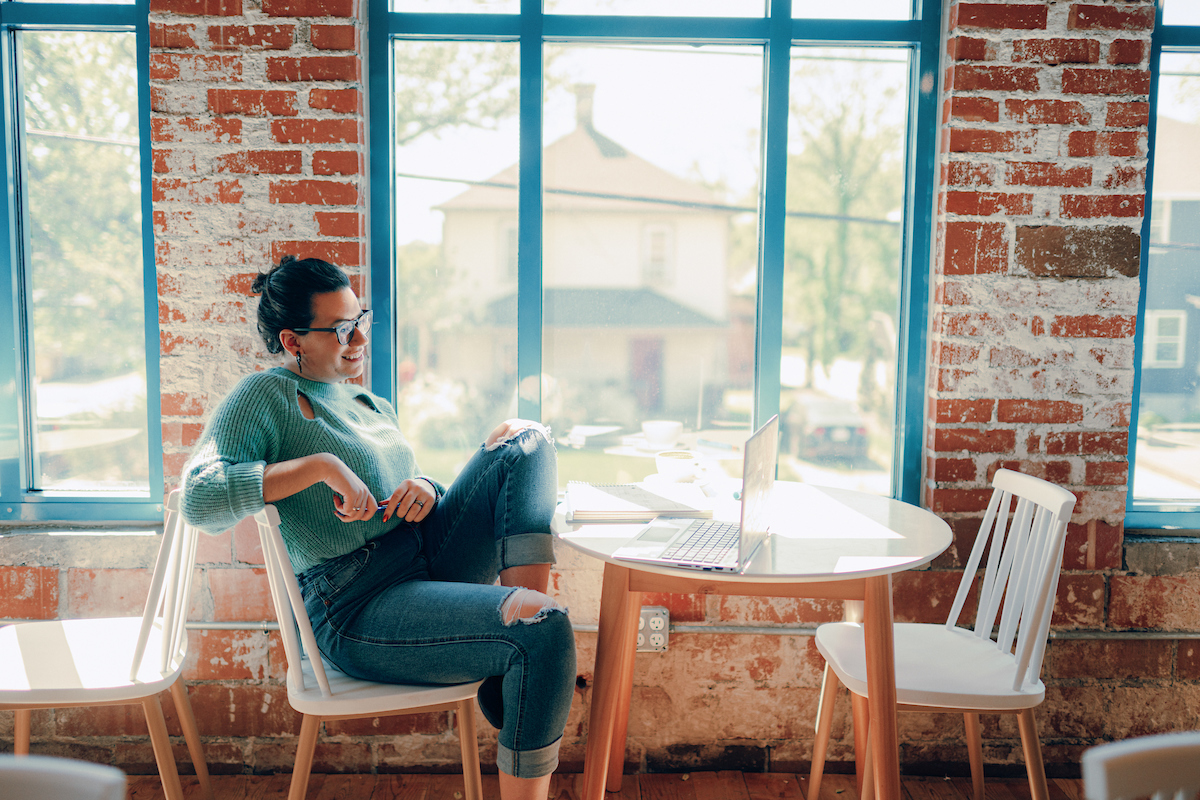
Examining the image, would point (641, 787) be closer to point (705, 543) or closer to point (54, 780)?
point (705, 543)

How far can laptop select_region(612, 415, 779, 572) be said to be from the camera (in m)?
1.33

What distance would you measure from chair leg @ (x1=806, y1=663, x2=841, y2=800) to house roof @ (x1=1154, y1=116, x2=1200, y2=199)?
5.13ft

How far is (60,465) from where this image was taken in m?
2.10

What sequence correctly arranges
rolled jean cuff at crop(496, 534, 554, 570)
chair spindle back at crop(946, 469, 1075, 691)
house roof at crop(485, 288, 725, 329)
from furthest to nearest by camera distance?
1. house roof at crop(485, 288, 725, 329)
2. rolled jean cuff at crop(496, 534, 554, 570)
3. chair spindle back at crop(946, 469, 1075, 691)

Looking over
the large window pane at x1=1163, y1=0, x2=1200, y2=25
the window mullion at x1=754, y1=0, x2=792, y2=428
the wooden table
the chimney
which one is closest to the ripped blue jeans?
the wooden table

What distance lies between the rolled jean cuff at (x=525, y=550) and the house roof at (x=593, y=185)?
3.00 ft

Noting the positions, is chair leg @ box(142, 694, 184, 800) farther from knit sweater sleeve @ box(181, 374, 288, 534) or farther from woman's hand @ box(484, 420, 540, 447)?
woman's hand @ box(484, 420, 540, 447)

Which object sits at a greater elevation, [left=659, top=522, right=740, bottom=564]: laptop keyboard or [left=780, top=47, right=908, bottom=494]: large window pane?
[left=780, top=47, right=908, bottom=494]: large window pane

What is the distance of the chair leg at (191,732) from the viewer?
1735 millimetres

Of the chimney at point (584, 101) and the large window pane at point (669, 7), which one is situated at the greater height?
the large window pane at point (669, 7)

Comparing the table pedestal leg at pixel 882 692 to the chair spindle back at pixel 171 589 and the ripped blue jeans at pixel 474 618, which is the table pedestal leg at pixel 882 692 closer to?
the ripped blue jeans at pixel 474 618

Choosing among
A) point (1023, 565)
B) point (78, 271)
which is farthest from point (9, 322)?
point (1023, 565)

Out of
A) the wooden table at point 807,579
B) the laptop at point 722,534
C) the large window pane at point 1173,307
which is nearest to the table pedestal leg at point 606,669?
the wooden table at point 807,579

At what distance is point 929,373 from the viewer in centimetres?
204
